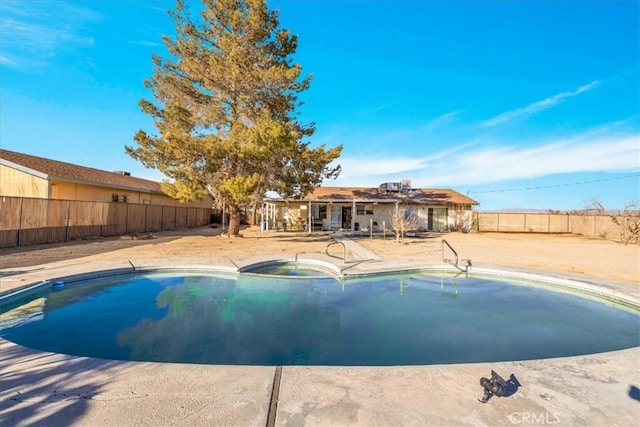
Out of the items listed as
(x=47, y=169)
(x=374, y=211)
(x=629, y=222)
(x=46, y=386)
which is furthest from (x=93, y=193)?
(x=629, y=222)

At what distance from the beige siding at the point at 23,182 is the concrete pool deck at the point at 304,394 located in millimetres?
16141

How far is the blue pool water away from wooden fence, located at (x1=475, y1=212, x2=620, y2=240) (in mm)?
24441

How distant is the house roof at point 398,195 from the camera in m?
Result: 29.0

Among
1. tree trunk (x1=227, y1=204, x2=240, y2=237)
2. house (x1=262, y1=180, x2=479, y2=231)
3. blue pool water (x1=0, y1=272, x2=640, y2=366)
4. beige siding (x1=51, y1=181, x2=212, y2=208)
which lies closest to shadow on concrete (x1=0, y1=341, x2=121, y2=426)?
blue pool water (x1=0, y1=272, x2=640, y2=366)

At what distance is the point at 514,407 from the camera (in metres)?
2.89

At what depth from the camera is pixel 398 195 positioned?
30641 mm

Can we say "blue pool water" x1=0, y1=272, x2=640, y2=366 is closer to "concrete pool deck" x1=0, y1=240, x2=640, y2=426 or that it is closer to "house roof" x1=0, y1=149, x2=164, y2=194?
"concrete pool deck" x1=0, y1=240, x2=640, y2=426

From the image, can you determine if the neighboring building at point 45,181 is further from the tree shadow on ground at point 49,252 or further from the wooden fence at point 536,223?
the wooden fence at point 536,223

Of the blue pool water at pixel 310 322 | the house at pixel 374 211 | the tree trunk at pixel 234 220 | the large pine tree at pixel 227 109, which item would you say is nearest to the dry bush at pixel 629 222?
the house at pixel 374 211

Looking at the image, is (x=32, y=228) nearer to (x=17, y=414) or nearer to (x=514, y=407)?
(x=17, y=414)

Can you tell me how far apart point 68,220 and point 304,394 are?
17.9 m

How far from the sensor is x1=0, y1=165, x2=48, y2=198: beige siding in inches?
642

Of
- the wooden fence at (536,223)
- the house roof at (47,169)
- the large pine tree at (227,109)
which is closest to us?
the large pine tree at (227,109)

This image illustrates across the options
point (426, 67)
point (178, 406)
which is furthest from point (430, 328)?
point (426, 67)
